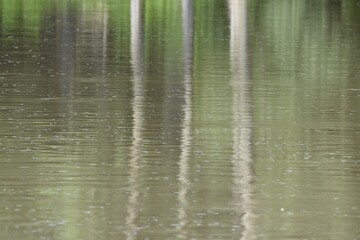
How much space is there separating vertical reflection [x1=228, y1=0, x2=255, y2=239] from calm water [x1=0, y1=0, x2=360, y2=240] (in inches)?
0.9

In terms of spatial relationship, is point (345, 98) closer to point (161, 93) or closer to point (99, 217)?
point (161, 93)

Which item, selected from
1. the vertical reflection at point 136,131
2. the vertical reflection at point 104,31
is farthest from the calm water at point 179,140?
the vertical reflection at point 104,31

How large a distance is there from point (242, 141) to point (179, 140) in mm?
643

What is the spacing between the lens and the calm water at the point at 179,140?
10562 mm

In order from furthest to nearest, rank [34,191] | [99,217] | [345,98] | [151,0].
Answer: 1. [151,0]
2. [345,98]
3. [34,191]
4. [99,217]

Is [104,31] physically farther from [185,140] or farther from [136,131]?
[185,140]

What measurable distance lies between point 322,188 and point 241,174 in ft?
3.25

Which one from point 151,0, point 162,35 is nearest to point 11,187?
point 162,35

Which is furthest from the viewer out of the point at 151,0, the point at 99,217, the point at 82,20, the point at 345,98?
the point at 151,0

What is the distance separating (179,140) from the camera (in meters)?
14.9

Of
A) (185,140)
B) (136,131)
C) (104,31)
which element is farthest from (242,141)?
(104,31)

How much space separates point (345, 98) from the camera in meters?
19.2

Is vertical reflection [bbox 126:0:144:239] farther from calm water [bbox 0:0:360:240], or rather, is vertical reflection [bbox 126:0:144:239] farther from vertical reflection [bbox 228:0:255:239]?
vertical reflection [bbox 228:0:255:239]

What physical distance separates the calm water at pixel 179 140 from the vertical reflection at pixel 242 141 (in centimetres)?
2
